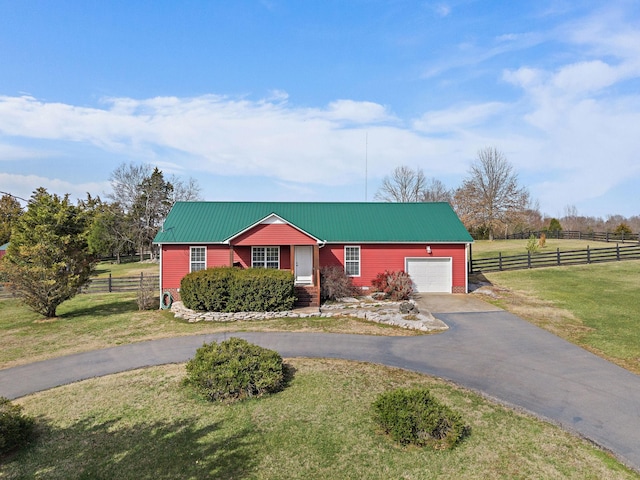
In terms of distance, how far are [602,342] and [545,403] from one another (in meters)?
6.07

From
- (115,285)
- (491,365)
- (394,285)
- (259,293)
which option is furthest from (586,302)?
(115,285)

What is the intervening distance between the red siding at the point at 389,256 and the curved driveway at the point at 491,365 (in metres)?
6.78

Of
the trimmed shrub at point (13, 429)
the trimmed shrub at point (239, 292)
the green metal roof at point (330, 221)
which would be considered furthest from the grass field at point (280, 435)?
the green metal roof at point (330, 221)

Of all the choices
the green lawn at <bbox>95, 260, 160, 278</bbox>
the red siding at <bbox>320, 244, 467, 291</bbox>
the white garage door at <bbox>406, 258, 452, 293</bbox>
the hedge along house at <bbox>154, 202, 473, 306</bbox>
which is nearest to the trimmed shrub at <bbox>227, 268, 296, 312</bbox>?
the hedge along house at <bbox>154, 202, 473, 306</bbox>

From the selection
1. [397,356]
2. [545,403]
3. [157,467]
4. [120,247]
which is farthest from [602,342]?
[120,247]

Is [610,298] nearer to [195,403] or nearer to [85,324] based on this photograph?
[195,403]

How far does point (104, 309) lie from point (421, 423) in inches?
744

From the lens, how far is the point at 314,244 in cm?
2058

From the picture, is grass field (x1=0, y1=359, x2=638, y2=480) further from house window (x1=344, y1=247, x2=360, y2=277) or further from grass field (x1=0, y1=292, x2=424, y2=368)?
house window (x1=344, y1=247, x2=360, y2=277)

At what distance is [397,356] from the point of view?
12.0 metres

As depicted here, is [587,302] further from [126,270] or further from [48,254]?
[126,270]

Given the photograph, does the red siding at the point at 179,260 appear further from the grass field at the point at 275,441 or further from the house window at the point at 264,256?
the grass field at the point at 275,441

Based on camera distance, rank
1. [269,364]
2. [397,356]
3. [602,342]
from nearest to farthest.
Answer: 1. [269,364]
2. [397,356]
3. [602,342]

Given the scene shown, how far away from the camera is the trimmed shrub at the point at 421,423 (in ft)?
22.7
